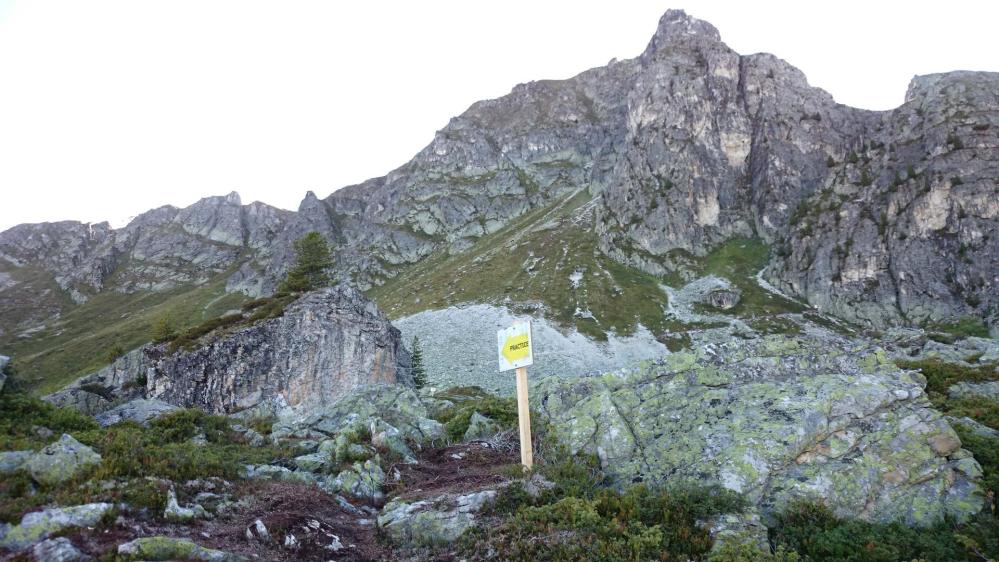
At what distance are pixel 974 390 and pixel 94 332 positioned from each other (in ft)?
684

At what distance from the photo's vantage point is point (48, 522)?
7918 millimetres

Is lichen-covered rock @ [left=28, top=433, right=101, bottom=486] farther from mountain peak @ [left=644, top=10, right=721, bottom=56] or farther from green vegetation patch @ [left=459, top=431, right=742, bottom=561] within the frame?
mountain peak @ [left=644, top=10, right=721, bottom=56]

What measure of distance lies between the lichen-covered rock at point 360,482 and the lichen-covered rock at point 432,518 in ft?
7.03

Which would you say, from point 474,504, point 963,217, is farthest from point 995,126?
point 474,504

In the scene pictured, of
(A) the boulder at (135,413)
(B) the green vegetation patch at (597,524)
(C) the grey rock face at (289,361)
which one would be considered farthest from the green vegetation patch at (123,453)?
(C) the grey rock face at (289,361)

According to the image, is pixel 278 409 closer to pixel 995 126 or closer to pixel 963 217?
pixel 963 217

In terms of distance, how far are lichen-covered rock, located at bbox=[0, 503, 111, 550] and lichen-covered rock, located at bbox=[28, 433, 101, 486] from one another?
1681 millimetres

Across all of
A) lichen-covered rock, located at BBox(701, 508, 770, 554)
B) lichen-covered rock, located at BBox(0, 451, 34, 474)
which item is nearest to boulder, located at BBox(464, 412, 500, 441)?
lichen-covered rock, located at BBox(701, 508, 770, 554)

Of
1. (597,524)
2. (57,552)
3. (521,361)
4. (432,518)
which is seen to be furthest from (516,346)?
(57,552)

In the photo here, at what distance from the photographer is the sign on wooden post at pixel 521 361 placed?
13250 mm

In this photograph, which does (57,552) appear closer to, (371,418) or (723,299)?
(371,418)

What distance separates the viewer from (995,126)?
97938 millimetres

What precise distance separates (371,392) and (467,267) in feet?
355

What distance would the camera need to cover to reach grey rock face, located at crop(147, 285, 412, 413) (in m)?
41.2
